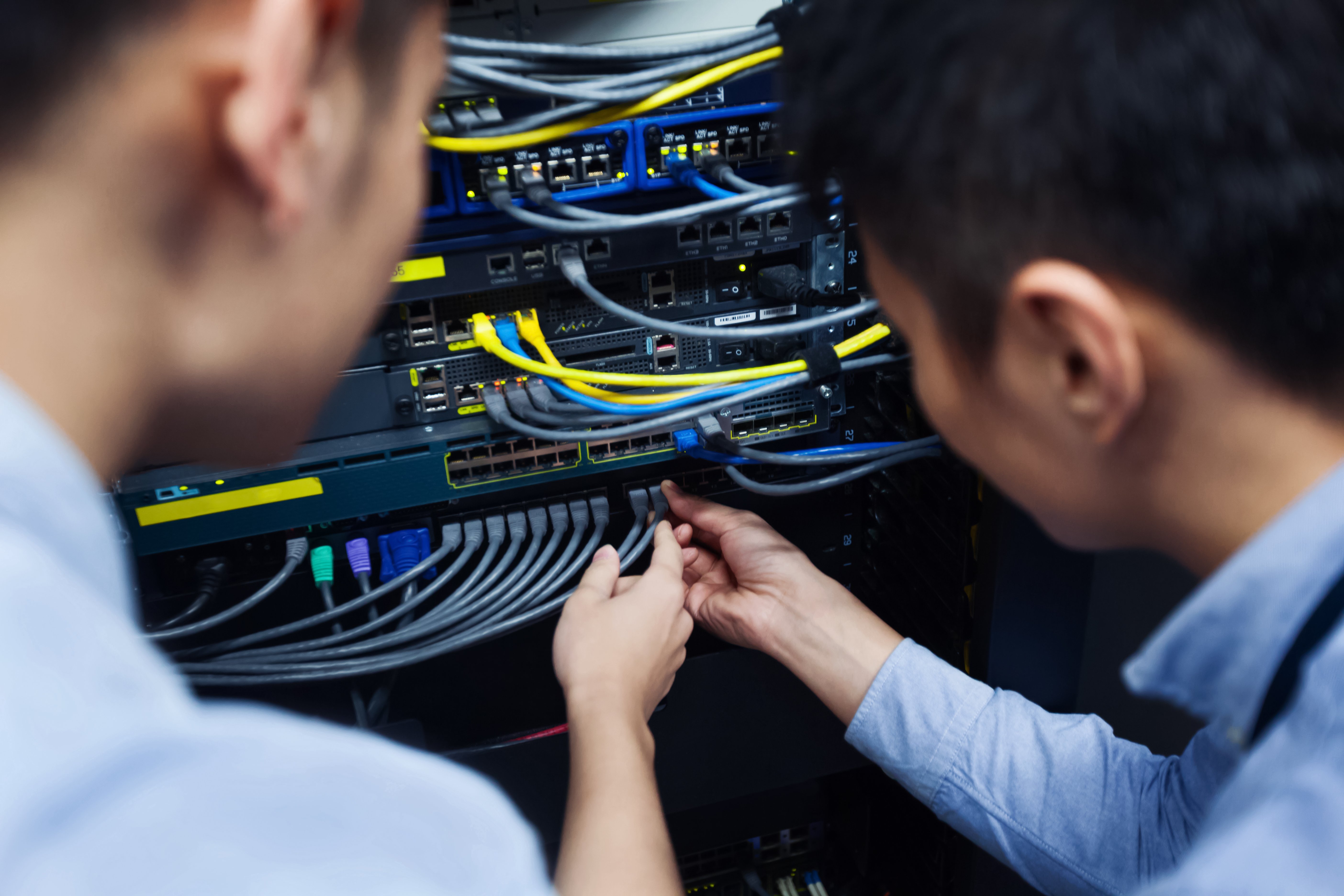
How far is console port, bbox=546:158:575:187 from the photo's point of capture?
0.87 meters

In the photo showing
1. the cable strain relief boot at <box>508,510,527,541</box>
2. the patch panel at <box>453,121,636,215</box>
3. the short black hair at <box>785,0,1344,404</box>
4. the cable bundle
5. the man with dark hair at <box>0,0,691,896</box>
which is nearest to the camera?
the man with dark hair at <box>0,0,691,896</box>

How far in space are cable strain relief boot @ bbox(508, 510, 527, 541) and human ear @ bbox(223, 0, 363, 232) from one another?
0.66 metres

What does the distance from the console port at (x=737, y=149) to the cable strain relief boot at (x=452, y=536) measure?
51 centimetres

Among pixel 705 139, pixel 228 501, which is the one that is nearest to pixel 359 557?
pixel 228 501

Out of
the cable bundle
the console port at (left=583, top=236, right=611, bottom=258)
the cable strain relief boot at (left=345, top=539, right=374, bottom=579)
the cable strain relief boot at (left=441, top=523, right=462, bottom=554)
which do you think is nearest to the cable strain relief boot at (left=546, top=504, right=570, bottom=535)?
the cable bundle

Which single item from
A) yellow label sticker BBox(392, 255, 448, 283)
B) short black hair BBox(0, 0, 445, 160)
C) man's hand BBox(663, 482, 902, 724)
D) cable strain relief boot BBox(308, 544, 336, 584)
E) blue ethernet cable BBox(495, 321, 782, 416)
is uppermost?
short black hair BBox(0, 0, 445, 160)

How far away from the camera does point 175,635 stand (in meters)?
0.92

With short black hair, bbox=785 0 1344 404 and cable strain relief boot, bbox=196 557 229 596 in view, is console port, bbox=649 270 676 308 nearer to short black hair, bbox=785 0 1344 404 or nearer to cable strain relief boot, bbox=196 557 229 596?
short black hair, bbox=785 0 1344 404

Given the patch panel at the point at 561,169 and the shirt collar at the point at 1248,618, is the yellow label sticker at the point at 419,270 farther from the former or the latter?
the shirt collar at the point at 1248,618

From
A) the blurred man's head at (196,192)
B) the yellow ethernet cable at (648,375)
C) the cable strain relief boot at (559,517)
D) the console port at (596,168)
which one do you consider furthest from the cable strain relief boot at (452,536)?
the blurred man's head at (196,192)

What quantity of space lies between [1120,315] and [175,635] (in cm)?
90

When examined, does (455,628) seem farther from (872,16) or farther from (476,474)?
(872,16)

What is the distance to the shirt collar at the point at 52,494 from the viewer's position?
353 millimetres

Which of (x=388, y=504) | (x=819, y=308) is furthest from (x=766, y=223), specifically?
(x=388, y=504)
